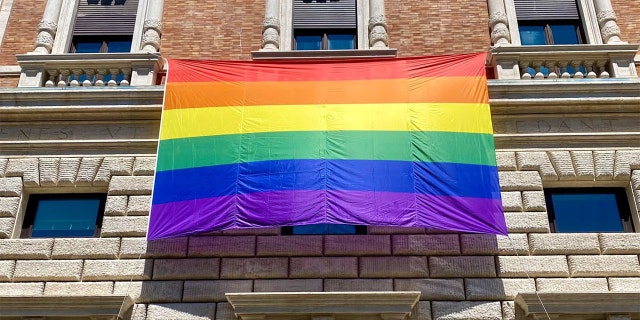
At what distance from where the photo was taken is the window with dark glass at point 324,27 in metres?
14.2

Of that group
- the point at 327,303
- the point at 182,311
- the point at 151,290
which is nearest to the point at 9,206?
the point at 151,290

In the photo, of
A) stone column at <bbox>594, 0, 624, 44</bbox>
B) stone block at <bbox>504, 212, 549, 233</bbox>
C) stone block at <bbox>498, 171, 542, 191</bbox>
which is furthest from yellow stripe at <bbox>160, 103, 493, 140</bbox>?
stone column at <bbox>594, 0, 624, 44</bbox>

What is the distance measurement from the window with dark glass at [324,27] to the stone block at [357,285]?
211 inches

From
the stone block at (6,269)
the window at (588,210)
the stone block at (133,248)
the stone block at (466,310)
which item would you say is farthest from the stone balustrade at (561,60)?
the stone block at (6,269)

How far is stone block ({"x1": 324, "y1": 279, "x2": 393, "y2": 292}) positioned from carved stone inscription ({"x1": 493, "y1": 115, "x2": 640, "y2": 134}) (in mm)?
3486

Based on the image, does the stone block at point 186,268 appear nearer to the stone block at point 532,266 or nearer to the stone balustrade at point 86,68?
the stone balustrade at point 86,68

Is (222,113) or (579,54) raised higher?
(579,54)

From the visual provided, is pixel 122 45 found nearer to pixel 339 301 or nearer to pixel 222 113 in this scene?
pixel 222 113

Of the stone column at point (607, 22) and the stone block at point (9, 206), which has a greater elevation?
the stone column at point (607, 22)

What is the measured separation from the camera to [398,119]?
11.5 metres

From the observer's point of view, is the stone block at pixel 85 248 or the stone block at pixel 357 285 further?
the stone block at pixel 85 248

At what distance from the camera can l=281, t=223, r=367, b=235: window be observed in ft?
37.0

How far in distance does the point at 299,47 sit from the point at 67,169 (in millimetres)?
5138

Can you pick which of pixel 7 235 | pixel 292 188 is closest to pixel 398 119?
pixel 292 188
